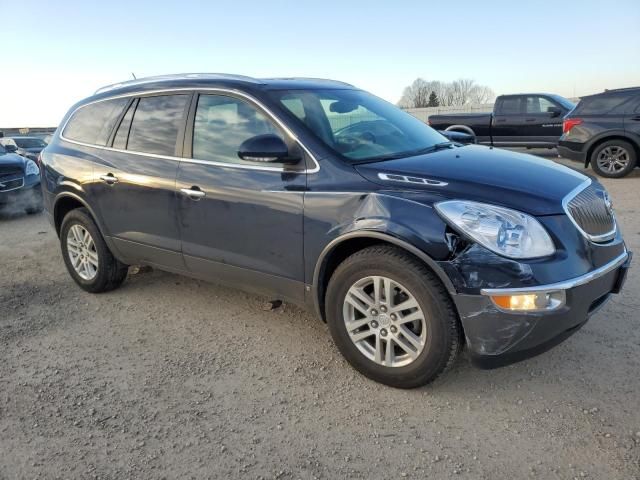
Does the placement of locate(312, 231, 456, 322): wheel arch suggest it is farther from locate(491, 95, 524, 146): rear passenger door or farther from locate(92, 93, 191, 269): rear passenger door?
locate(491, 95, 524, 146): rear passenger door

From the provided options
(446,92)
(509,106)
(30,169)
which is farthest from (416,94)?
(30,169)

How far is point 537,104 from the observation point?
14133 mm

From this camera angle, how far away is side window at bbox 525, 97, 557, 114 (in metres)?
14.0

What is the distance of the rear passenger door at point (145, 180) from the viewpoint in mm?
3975

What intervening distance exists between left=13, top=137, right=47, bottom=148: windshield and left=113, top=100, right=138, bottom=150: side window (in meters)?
14.3

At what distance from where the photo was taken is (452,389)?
312 centimetres

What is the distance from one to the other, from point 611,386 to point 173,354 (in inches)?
109

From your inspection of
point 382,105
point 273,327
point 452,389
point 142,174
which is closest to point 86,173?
point 142,174

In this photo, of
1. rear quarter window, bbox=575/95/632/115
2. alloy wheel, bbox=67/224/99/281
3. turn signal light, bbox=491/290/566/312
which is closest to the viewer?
turn signal light, bbox=491/290/566/312

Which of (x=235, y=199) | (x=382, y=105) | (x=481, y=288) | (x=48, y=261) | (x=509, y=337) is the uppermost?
(x=382, y=105)

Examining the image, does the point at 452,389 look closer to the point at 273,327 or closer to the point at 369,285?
the point at 369,285

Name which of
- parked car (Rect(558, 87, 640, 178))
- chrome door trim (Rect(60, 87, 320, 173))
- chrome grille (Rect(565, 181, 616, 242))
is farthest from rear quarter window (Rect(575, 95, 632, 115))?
chrome door trim (Rect(60, 87, 320, 173))

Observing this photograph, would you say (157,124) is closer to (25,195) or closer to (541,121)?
(25,195)

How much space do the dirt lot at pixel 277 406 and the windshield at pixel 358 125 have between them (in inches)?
54.7
